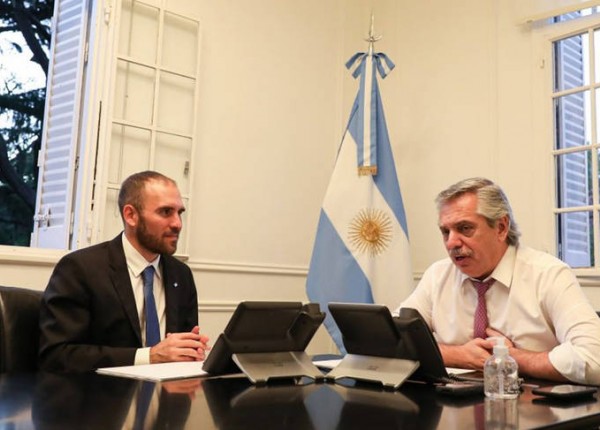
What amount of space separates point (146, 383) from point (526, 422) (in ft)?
2.55

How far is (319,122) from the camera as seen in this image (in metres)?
4.29

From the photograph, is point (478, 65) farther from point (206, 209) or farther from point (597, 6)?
point (206, 209)

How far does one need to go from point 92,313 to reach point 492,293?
1.27m

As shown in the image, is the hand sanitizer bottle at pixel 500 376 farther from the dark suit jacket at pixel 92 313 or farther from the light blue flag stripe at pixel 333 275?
the light blue flag stripe at pixel 333 275

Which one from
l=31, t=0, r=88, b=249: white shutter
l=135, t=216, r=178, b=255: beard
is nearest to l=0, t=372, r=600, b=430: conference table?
l=135, t=216, r=178, b=255: beard

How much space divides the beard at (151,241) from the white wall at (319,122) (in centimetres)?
113

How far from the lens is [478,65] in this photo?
373 centimetres

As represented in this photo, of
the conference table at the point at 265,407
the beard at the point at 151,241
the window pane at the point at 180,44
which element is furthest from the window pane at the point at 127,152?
the conference table at the point at 265,407

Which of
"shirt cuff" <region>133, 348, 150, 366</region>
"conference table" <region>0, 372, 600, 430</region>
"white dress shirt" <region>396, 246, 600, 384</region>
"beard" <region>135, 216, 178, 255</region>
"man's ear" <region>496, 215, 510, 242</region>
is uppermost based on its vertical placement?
"man's ear" <region>496, 215, 510, 242</region>

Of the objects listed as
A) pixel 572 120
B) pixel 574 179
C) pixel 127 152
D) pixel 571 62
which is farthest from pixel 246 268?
pixel 571 62

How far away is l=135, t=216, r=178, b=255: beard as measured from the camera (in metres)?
2.31

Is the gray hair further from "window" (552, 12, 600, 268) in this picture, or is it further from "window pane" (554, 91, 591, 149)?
"window pane" (554, 91, 591, 149)

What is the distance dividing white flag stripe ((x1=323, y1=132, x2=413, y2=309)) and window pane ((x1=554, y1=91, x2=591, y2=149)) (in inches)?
38.3

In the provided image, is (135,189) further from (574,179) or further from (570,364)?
(574,179)
